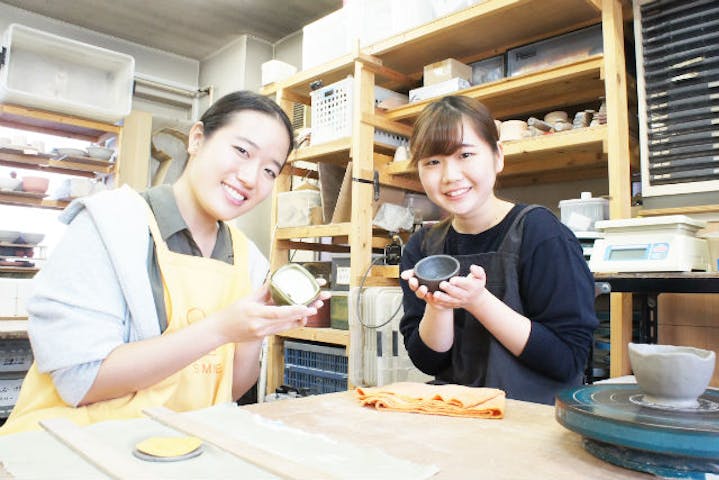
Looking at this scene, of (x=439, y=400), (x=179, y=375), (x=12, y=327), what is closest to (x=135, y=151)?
(x=12, y=327)

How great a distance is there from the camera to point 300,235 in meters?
3.45

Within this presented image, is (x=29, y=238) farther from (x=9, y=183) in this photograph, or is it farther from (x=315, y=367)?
(x=315, y=367)

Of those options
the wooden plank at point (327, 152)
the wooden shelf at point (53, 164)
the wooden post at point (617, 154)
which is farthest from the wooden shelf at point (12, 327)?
the wooden post at point (617, 154)

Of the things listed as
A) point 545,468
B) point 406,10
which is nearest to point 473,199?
point 545,468

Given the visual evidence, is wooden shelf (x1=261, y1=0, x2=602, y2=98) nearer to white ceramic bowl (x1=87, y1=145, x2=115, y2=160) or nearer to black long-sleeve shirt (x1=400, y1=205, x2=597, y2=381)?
black long-sleeve shirt (x1=400, y1=205, x2=597, y2=381)

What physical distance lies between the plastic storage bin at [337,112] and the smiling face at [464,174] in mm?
1773

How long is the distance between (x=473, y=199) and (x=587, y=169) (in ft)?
5.36

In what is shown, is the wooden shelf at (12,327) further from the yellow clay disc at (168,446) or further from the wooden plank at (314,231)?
the yellow clay disc at (168,446)

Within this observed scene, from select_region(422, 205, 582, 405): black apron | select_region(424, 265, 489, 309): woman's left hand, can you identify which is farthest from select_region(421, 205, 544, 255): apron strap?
select_region(424, 265, 489, 309): woman's left hand

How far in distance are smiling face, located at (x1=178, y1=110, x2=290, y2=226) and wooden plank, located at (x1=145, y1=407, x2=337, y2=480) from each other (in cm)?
61

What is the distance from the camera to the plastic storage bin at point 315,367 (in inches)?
123

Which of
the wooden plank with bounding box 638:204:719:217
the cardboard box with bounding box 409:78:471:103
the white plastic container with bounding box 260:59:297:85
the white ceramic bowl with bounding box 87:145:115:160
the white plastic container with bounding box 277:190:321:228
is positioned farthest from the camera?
the white ceramic bowl with bounding box 87:145:115:160

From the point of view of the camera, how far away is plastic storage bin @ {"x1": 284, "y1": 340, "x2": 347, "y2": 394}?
3.14m

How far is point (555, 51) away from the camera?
102 inches
